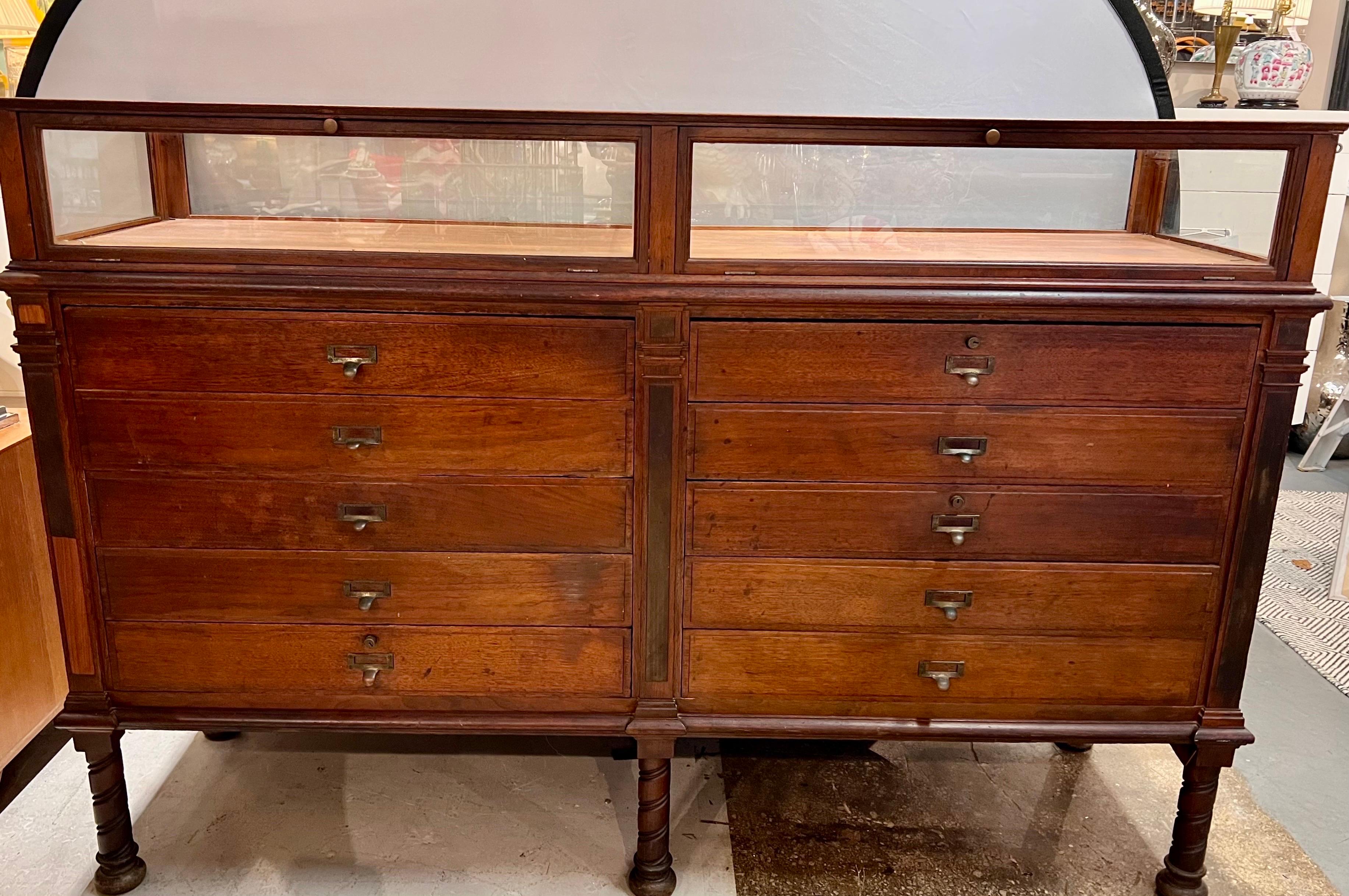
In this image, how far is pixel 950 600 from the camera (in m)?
1.80

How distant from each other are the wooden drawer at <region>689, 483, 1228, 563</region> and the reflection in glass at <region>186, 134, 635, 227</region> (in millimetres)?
548

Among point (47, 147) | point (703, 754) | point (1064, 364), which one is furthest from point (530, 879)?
point (47, 147)

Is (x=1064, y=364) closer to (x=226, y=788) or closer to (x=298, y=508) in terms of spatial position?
(x=298, y=508)

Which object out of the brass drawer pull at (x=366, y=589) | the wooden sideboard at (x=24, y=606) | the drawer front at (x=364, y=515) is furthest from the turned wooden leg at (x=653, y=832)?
the wooden sideboard at (x=24, y=606)

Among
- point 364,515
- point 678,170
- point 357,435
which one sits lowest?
point 364,515

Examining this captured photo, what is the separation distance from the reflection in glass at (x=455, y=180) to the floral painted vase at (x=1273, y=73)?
391 cm

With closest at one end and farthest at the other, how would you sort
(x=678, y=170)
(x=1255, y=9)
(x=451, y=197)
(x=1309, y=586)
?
(x=678, y=170)
(x=451, y=197)
(x=1309, y=586)
(x=1255, y=9)

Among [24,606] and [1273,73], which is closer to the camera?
[24,606]

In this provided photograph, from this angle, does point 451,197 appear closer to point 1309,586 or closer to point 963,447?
point 963,447

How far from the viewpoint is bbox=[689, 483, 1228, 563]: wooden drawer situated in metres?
1.75

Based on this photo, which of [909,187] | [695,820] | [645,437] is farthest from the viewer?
[695,820]

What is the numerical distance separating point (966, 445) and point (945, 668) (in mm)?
420

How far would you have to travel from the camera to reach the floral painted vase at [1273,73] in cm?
431

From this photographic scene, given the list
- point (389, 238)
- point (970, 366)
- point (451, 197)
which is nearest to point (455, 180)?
point (451, 197)
